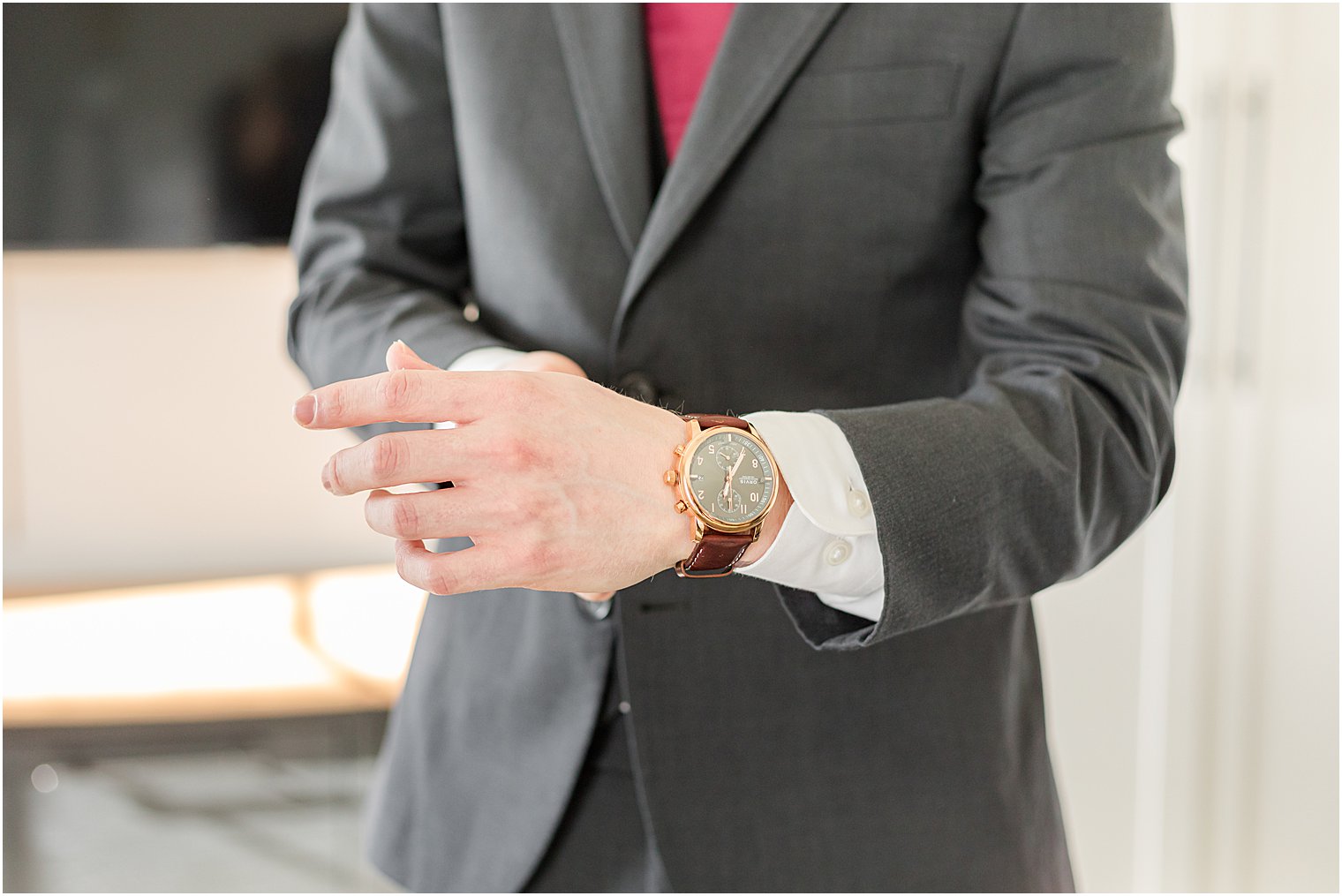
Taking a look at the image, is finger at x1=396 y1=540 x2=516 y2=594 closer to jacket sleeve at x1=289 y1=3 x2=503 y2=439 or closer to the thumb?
the thumb

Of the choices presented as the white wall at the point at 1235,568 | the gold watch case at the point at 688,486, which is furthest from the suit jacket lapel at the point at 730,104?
the white wall at the point at 1235,568

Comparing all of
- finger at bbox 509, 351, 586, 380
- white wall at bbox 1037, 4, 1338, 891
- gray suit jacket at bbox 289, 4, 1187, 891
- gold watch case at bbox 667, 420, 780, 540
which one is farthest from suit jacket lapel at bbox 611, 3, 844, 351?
white wall at bbox 1037, 4, 1338, 891

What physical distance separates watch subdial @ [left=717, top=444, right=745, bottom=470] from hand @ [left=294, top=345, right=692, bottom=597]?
45 millimetres

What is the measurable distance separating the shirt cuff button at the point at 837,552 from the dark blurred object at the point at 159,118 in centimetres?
185

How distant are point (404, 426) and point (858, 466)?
38 centimetres

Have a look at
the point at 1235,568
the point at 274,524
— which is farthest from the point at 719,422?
the point at 274,524

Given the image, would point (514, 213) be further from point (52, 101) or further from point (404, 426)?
point (52, 101)

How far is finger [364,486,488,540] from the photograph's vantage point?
1.69 ft

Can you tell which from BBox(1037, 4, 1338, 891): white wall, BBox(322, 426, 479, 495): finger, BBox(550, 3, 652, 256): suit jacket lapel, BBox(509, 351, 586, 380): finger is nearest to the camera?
BBox(322, 426, 479, 495): finger

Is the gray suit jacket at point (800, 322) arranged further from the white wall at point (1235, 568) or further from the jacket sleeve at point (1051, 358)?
the white wall at point (1235, 568)

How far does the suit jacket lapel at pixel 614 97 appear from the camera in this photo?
76cm

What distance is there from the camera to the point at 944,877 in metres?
0.78

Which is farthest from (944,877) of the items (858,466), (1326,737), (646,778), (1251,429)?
(1251,429)

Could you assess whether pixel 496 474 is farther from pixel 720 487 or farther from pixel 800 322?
pixel 800 322
